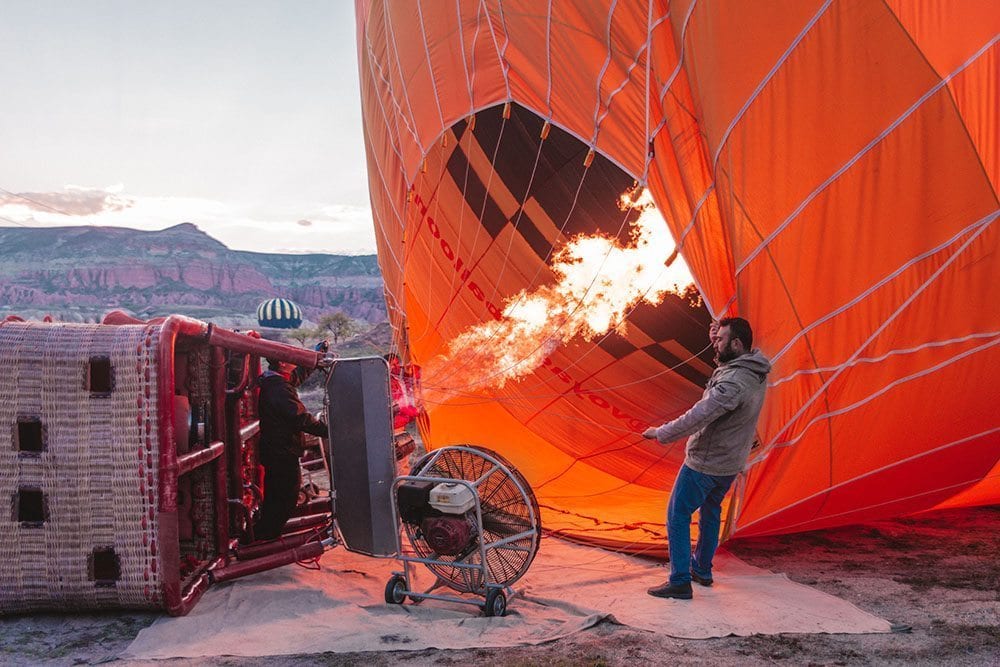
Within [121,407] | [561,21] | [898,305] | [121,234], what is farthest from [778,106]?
[121,234]

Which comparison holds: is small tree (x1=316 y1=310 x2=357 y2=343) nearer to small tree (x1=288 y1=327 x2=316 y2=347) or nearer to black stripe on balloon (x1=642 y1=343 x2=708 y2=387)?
small tree (x1=288 y1=327 x2=316 y2=347)

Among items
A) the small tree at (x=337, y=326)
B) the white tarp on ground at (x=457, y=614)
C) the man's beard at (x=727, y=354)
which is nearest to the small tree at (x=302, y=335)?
the small tree at (x=337, y=326)

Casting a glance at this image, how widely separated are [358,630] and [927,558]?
301cm

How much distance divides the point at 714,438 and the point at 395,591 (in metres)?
1.59

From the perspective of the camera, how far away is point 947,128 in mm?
3199

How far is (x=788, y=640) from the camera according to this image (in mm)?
2914

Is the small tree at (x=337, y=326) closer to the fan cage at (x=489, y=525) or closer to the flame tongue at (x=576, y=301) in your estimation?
the flame tongue at (x=576, y=301)

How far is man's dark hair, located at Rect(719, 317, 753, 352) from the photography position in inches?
131

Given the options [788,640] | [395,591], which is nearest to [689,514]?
[788,640]

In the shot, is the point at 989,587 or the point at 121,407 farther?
the point at 989,587

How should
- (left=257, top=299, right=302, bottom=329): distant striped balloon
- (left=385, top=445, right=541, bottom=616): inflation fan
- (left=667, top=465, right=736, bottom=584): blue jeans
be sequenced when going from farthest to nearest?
(left=257, top=299, right=302, bottom=329): distant striped balloon
(left=667, top=465, right=736, bottom=584): blue jeans
(left=385, top=445, right=541, bottom=616): inflation fan

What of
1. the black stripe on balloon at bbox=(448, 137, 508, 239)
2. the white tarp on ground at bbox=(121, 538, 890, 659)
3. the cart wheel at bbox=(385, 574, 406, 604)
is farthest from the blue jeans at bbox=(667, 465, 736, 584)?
the black stripe on balloon at bbox=(448, 137, 508, 239)

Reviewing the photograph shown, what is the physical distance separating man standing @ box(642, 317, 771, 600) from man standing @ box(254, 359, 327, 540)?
Answer: 68.1 inches

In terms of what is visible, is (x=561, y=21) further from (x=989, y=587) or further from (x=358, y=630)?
(x=989, y=587)
